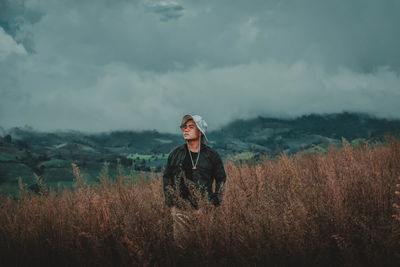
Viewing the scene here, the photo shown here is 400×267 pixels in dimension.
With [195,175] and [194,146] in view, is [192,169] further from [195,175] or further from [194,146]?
[194,146]

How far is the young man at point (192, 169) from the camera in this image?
3266 mm

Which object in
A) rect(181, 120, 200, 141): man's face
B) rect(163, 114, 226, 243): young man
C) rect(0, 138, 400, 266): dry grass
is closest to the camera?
rect(0, 138, 400, 266): dry grass

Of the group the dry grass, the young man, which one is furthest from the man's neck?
the dry grass

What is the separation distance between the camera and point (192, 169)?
342cm

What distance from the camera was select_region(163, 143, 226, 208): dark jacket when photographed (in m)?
3.28

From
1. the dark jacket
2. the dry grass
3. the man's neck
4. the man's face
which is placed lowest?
the dry grass

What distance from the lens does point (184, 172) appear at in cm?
345

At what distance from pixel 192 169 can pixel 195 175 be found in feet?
0.33

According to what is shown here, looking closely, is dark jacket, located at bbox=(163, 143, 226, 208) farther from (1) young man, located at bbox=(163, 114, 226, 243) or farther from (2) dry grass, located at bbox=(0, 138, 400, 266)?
(2) dry grass, located at bbox=(0, 138, 400, 266)

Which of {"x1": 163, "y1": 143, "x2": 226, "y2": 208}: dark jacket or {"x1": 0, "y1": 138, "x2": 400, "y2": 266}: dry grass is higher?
{"x1": 163, "y1": 143, "x2": 226, "y2": 208}: dark jacket

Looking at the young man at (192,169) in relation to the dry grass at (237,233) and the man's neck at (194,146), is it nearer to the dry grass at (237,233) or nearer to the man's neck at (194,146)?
the man's neck at (194,146)

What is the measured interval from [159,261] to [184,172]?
44.6 inches

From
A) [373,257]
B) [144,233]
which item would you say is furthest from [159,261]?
[373,257]

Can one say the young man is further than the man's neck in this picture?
No
